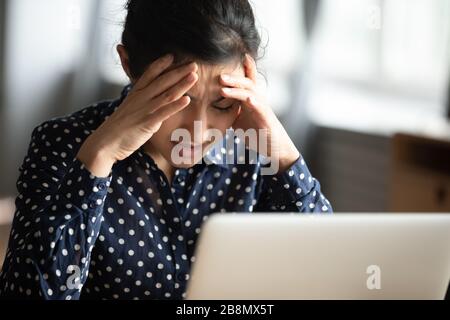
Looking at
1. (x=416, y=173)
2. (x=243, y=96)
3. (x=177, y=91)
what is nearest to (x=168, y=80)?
(x=177, y=91)

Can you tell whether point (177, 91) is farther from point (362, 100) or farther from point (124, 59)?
point (362, 100)

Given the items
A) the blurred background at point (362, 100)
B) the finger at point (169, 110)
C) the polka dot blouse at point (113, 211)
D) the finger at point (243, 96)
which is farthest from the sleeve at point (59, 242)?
the blurred background at point (362, 100)

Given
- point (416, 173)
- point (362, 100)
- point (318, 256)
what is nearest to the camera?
point (318, 256)

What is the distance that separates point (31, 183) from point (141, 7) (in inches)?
12.4

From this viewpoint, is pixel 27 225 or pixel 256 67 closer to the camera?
pixel 27 225

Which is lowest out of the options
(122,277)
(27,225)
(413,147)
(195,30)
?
(413,147)

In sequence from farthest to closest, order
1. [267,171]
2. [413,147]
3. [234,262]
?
[413,147], [267,171], [234,262]

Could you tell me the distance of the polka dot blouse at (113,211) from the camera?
976 millimetres

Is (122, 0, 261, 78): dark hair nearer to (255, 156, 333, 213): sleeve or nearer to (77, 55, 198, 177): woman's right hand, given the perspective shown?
(77, 55, 198, 177): woman's right hand

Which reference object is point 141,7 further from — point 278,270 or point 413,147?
point 413,147

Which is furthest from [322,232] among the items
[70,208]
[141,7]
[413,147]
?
[413,147]

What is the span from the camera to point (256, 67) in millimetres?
1111

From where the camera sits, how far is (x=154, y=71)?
3.32 feet

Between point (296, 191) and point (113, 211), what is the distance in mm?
289
